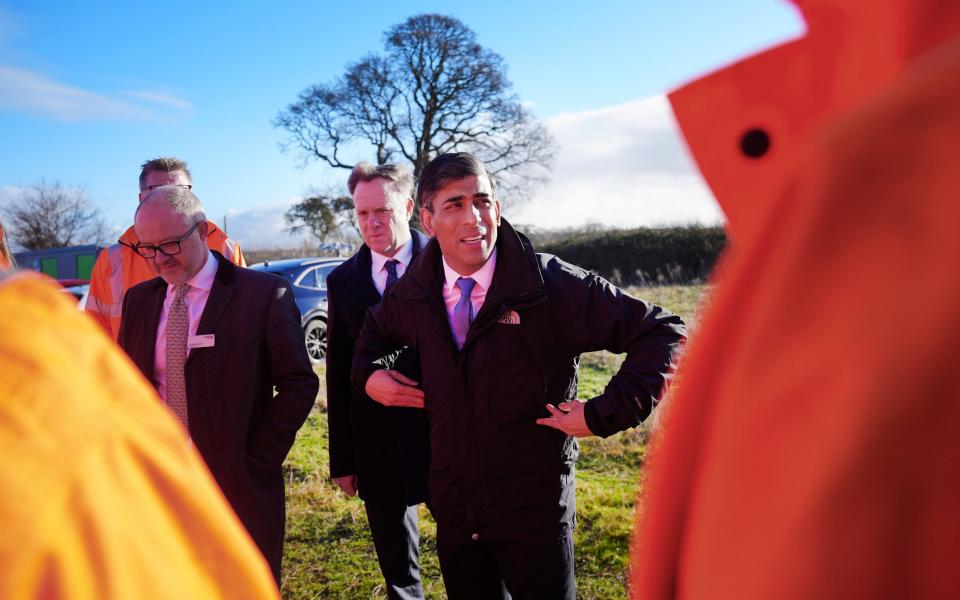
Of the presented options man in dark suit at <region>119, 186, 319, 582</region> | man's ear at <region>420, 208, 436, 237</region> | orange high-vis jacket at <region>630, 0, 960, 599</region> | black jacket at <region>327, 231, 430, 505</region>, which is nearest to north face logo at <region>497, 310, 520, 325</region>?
man's ear at <region>420, 208, 436, 237</region>

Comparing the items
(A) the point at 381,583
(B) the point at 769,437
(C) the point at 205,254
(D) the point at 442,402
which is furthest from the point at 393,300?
(B) the point at 769,437

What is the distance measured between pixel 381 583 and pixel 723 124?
4182 millimetres

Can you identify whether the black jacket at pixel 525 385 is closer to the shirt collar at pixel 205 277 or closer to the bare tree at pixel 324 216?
the shirt collar at pixel 205 277

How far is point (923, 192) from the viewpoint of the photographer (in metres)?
0.43

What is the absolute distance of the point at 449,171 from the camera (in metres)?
3.05

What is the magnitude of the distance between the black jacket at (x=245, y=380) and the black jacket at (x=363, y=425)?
0.49m

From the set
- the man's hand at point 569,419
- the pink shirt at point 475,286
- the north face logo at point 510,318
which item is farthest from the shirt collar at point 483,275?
the man's hand at point 569,419

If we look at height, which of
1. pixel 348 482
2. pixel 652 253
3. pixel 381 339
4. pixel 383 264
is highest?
pixel 652 253

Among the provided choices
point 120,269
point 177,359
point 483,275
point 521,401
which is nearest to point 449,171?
point 483,275

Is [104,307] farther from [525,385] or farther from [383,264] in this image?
[525,385]

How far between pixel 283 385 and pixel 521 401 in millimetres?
1257

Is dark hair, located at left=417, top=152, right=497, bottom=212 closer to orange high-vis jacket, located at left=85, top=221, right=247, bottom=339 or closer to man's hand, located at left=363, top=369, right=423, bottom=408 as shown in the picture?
man's hand, located at left=363, top=369, right=423, bottom=408

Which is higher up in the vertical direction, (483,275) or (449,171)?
(449,171)

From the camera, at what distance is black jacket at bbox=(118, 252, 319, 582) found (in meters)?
3.00
